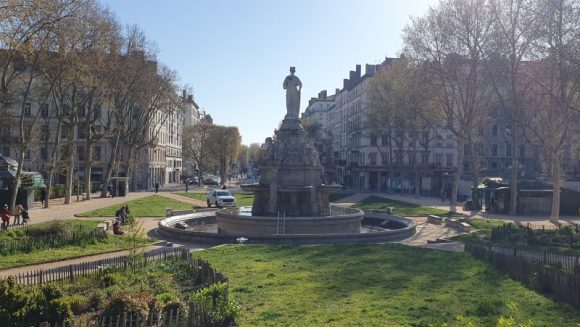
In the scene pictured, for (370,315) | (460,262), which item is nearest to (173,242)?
(460,262)

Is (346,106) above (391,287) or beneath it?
above

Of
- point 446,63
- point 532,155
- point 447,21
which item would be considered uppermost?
point 447,21

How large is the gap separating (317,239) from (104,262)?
9.17 m

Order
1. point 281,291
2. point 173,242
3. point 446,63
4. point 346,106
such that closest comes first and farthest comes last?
point 281,291
point 173,242
point 446,63
point 346,106

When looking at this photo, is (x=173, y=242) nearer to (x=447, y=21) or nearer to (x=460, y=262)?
(x=460, y=262)

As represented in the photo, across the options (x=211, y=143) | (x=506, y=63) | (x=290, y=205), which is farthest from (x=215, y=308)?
(x=211, y=143)

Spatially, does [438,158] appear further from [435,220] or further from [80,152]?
[80,152]

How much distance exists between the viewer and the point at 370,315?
1059 cm

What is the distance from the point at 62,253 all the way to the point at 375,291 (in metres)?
12.6

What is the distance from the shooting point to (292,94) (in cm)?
2825

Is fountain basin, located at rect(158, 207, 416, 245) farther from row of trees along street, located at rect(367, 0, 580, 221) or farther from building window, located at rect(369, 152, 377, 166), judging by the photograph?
building window, located at rect(369, 152, 377, 166)

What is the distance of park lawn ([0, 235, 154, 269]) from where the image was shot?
17.5m

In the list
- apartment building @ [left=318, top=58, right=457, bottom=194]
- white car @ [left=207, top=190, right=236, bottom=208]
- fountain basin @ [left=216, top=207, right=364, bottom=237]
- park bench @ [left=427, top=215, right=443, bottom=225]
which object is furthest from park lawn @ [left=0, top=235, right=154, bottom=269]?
apartment building @ [left=318, top=58, right=457, bottom=194]

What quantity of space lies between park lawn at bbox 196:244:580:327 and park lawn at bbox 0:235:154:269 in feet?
14.9
